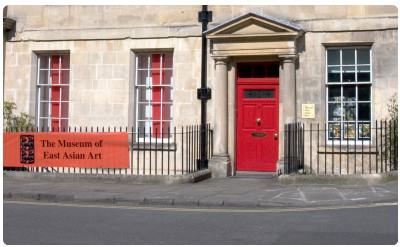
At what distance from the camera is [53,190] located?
460 inches

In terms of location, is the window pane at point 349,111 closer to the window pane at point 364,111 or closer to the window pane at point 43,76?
the window pane at point 364,111

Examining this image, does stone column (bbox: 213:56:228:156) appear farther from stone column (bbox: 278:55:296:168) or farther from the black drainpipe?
stone column (bbox: 278:55:296:168)

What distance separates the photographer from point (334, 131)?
46.7 feet

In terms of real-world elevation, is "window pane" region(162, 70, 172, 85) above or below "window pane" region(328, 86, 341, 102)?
above

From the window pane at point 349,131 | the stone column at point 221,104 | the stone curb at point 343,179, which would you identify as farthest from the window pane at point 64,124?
the window pane at point 349,131

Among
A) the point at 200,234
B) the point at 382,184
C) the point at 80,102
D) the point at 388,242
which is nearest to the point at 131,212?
the point at 200,234

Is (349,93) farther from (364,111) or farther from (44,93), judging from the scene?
(44,93)

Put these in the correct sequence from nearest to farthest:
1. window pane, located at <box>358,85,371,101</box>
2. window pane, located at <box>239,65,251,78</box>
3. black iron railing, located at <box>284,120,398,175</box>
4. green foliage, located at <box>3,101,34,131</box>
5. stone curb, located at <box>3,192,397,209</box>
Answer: stone curb, located at <box>3,192,397,209</box>, black iron railing, located at <box>284,120,398,175</box>, window pane, located at <box>358,85,371,101</box>, window pane, located at <box>239,65,251,78</box>, green foliage, located at <box>3,101,34,131</box>

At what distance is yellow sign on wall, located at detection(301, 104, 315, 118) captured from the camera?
14148 mm

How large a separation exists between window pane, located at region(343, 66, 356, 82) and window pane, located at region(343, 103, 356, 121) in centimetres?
60

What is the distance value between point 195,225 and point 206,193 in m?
3.10

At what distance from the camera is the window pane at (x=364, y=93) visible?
1406cm

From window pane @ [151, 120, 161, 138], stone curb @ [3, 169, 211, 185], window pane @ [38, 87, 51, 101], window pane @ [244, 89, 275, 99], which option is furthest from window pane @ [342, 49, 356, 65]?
window pane @ [38, 87, 51, 101]

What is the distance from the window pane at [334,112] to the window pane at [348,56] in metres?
1.04
